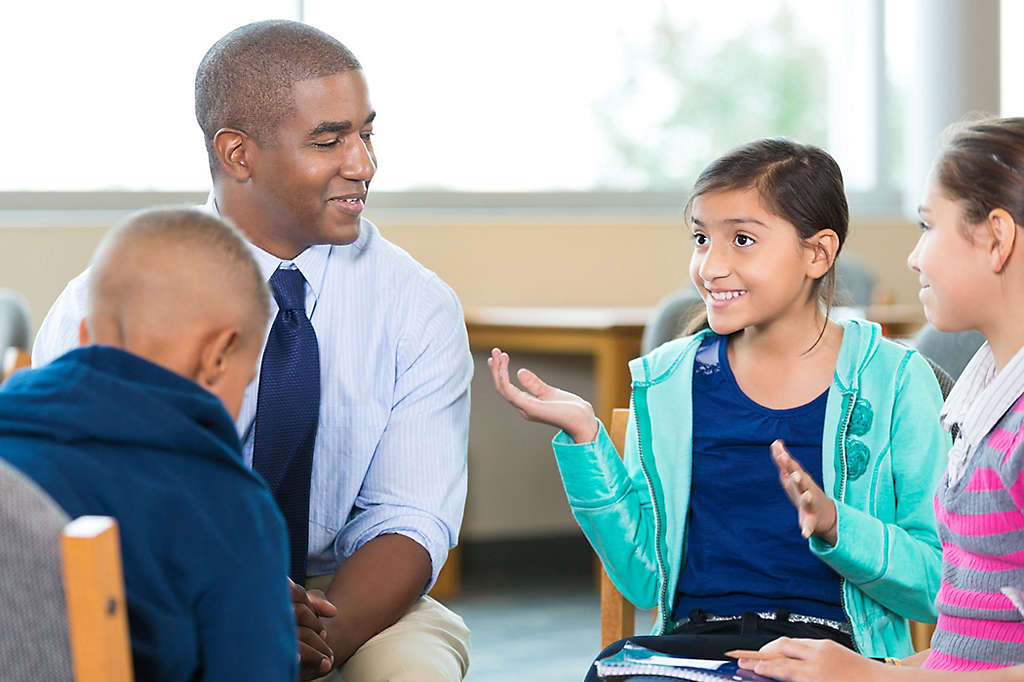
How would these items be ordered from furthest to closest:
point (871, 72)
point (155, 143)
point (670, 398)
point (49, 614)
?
point (871, 72) → point (155, 143) → point (670, 398) → point (49, 614)

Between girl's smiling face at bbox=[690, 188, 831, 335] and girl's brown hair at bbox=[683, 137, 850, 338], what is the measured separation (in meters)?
0.01

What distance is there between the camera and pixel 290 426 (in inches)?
66.4

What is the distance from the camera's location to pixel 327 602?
4.98 ft

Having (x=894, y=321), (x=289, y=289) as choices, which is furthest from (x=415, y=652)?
(x=894, y=321)

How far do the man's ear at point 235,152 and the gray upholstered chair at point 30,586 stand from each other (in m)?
0.98

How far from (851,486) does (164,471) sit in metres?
0.92

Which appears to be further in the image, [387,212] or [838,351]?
[387,212]

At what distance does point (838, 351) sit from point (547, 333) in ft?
7.54

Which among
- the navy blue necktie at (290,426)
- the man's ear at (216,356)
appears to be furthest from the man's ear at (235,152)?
the man's ear at (216,356)

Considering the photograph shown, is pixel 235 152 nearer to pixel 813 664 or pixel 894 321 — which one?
pixel 813 664

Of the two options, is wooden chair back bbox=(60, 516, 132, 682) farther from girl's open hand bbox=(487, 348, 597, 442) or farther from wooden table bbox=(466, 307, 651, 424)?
wooden table bbox=(466, 307, 651, 424)

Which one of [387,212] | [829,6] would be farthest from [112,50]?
[829,6]

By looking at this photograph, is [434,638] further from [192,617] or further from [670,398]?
[192,617]

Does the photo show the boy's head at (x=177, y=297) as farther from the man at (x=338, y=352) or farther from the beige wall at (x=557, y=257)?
the beige wall at (x=557, y=257)
